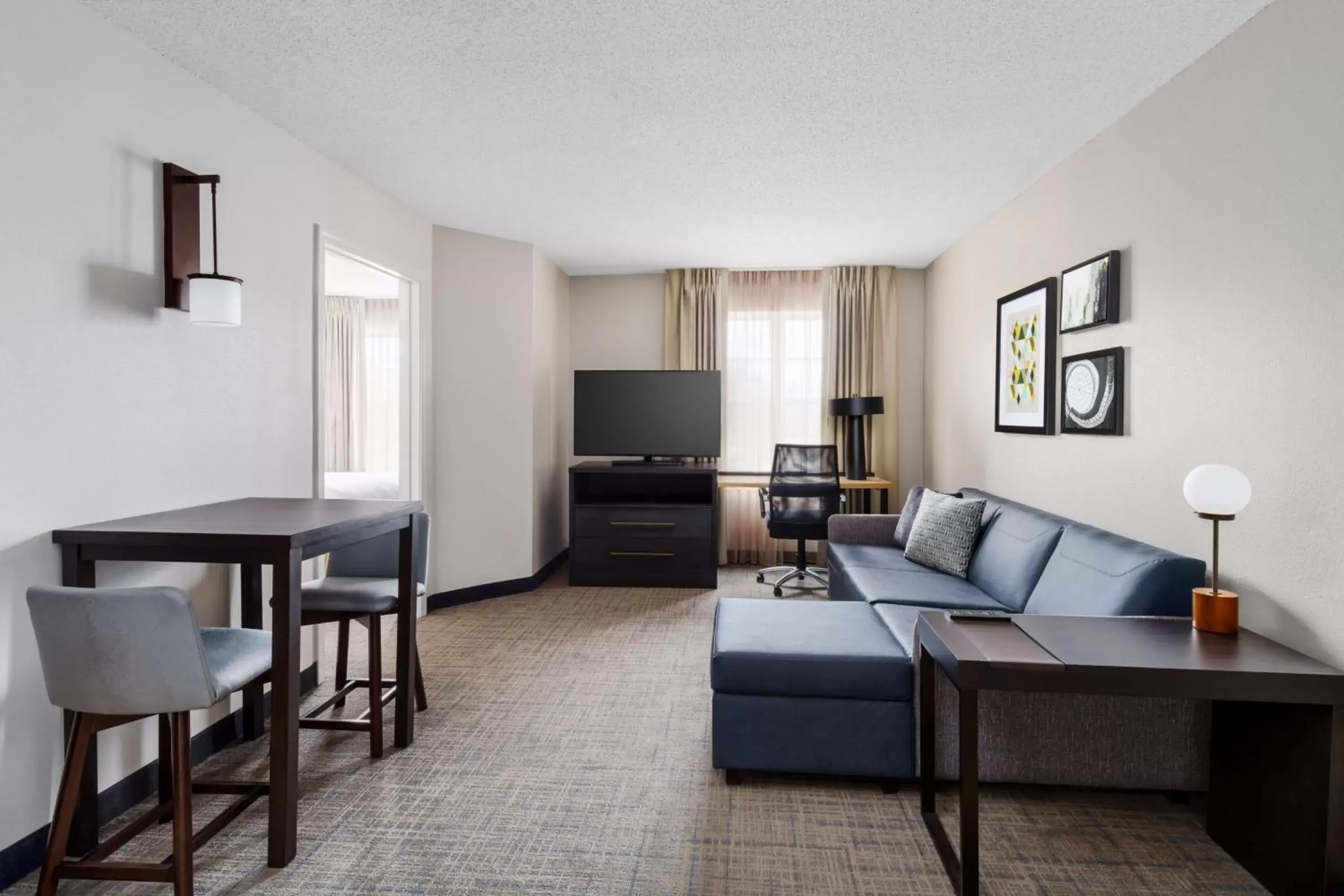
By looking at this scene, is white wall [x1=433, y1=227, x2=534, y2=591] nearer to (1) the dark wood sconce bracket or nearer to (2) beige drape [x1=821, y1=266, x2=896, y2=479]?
(1) the dark wood sconce bracket

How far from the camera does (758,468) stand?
232 inches

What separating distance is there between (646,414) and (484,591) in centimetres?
176

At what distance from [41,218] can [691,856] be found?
2.51 m

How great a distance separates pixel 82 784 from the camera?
1972mm

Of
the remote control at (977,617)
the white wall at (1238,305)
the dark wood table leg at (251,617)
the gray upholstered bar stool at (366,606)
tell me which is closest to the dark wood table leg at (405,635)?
the gray upholstered bar stool at (366,606)

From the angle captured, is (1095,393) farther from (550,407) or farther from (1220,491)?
(550,407)

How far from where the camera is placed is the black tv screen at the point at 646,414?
5457 millimetres

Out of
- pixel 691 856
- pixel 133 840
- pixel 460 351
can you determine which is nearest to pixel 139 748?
pixel 133 840

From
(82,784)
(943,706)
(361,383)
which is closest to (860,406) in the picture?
(943,706)

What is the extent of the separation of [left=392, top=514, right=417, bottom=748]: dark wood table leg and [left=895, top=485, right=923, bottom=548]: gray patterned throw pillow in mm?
2693

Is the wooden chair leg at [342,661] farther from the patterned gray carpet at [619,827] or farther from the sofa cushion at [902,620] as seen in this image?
the sofa cushion at [902,620]

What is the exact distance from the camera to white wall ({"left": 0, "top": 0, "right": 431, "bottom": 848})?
1.89m

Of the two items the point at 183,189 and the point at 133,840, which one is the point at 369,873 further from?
the point at 183,189

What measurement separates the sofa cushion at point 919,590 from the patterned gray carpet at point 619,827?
81 cm
